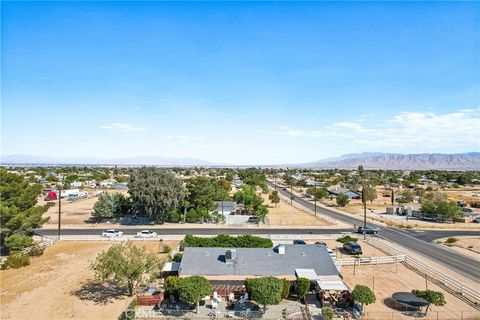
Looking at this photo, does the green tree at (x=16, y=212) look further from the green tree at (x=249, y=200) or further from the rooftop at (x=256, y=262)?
the green tree at (x=249, y=200)

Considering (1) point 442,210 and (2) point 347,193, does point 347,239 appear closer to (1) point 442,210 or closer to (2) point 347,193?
(1) point 442,210

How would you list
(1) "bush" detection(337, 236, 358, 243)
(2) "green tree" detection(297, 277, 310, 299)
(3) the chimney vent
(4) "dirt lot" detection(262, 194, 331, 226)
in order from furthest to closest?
(4) "dirt lot" detection(262, 194, 331, 226) < (1) "bush" detection(337, 236, 358, 243) < (3) the chimney vent < (2) "green tree" detection(297, 277, 310, 299)

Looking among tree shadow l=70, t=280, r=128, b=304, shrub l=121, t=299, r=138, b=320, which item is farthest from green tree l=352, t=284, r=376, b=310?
tree shadow l=70, t=280, r=128, b=304

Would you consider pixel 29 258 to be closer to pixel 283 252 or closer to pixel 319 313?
pixel 283 252

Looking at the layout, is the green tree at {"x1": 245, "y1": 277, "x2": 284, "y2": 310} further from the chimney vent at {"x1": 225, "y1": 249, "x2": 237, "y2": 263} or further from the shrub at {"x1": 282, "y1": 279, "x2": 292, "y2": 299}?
the chimney vent at {"x1": 225, "y1": 249, "x2": 237, "y2": 263}

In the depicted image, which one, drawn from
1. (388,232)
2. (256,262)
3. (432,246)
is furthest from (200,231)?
(432,246)

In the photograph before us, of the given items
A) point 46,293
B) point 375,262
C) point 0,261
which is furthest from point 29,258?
point 375,262
